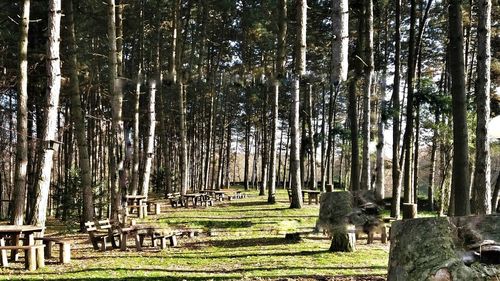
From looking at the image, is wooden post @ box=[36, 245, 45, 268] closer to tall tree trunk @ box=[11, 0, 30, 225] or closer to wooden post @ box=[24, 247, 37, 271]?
wooden post @ box=[24, 247, 37, 271]

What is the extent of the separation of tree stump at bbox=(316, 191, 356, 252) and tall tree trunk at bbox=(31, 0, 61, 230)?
622 centimetres

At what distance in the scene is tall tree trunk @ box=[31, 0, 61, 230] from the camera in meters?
10.4

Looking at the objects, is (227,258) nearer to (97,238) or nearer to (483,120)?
(97,238)

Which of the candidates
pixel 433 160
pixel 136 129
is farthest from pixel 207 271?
pixel 433 160

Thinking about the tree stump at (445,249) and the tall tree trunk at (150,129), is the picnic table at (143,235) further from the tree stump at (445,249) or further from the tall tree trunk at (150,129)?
the tree stump at (445,249)

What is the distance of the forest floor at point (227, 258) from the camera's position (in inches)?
326

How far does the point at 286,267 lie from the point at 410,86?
8.02 meters

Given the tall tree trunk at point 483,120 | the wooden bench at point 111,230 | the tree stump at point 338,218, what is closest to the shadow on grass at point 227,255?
the tree stump at point 338,218

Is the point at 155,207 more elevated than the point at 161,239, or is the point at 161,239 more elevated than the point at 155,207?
the point at 155,207

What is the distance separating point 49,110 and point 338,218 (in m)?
6.83

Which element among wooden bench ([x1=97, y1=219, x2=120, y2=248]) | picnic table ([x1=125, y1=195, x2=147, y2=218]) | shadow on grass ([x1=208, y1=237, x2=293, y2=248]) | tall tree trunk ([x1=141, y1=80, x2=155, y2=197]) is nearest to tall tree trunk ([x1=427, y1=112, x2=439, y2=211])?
shadow on grass ([x1=208, y1=237, x2=293, y2=248])

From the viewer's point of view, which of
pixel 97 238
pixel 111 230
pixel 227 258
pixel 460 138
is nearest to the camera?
pixel 460 138

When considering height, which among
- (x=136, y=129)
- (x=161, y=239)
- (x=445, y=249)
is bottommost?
(x=161, y=239)

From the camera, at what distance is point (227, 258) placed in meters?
10.2
